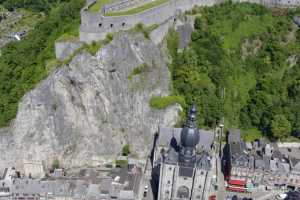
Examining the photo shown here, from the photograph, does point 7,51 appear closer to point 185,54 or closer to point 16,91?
point 16,91

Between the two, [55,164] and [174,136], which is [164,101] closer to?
[174,136]

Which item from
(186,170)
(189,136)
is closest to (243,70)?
(189,136)

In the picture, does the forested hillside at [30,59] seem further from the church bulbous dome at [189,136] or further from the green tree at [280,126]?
the green tree at [280,126]

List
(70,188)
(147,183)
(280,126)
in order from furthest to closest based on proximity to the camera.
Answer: (280,126)
(147,183)
(70,188)

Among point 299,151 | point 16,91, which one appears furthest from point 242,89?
point 16,91

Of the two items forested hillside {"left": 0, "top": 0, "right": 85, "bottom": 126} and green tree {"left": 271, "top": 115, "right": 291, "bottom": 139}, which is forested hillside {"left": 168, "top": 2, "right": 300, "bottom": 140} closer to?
green tree {"left": 271, "top": 115, "right": 291, "bottom": 139}

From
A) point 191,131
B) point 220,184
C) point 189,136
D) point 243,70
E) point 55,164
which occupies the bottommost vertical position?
point 220,184
